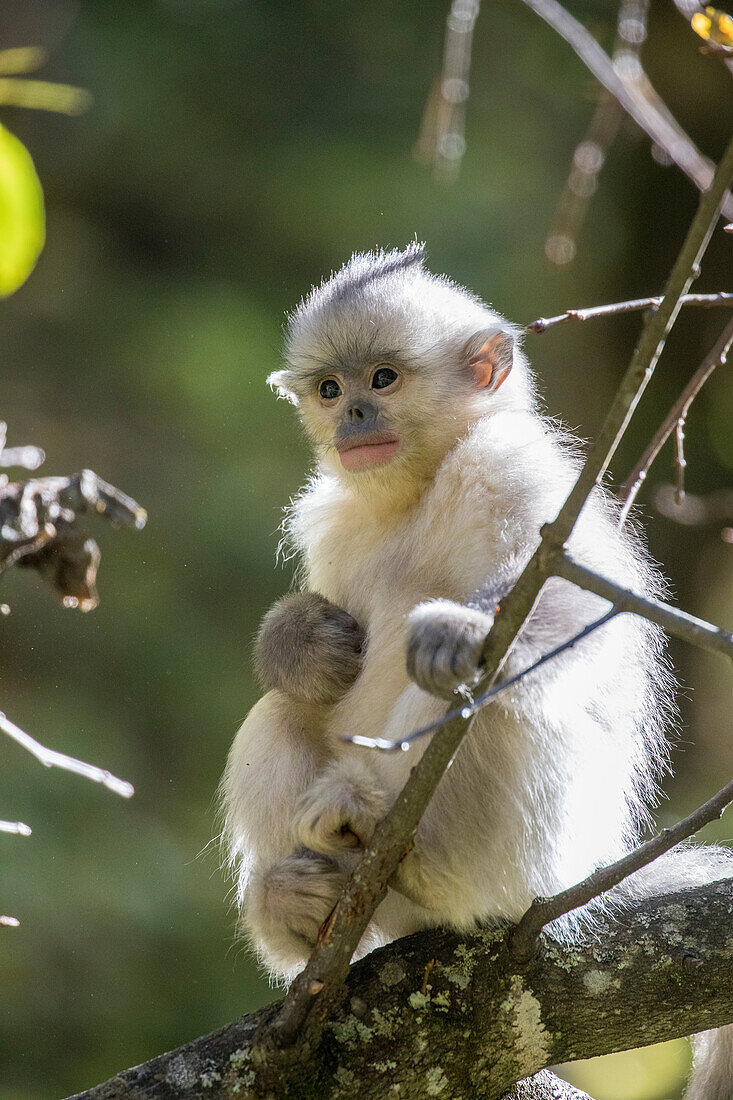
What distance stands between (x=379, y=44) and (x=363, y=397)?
462cm

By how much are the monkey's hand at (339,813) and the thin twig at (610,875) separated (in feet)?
1.34

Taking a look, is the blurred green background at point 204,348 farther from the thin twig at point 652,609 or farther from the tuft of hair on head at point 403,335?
the thin twig at point 652,609

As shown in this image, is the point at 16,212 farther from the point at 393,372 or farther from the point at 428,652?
the point at 393,372

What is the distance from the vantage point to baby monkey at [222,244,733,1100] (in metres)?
2.56

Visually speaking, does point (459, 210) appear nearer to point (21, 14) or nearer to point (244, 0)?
point (244, 0)

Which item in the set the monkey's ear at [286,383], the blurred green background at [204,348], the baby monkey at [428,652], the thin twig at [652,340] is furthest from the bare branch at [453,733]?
the blurred green background at [204,348]

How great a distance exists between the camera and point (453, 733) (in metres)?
2.00

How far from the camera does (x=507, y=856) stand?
2.63 meters

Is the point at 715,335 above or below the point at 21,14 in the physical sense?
below

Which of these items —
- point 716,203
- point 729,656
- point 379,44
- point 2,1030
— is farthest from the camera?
point 379,44

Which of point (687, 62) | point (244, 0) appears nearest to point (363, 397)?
point (687, 62)

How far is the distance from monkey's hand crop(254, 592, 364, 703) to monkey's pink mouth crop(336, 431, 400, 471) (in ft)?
1.39

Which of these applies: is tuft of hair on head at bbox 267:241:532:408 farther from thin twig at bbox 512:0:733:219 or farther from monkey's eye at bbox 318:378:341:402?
thin twig at bbox 512:0:733:219

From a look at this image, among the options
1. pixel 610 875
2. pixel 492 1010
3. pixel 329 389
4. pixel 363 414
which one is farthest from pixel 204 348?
pixel 610 875
